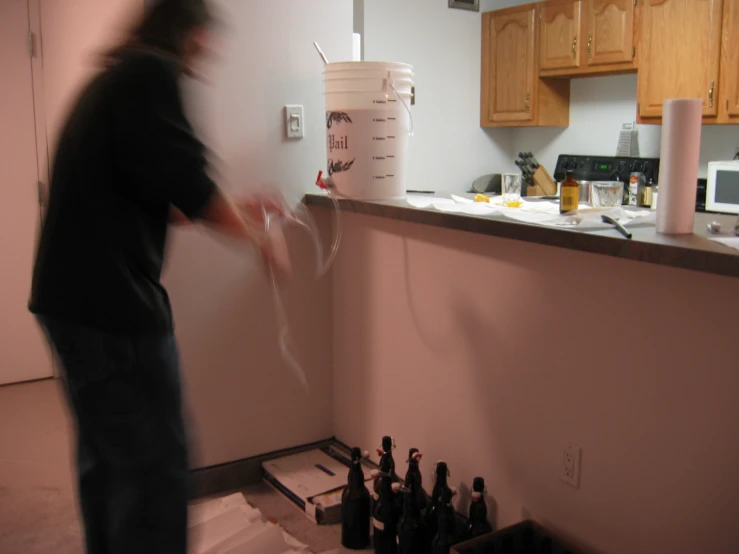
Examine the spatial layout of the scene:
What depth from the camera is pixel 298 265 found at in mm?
2631

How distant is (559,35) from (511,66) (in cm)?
39

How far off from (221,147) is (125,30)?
0.85 meters

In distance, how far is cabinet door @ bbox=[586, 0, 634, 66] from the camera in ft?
12.9

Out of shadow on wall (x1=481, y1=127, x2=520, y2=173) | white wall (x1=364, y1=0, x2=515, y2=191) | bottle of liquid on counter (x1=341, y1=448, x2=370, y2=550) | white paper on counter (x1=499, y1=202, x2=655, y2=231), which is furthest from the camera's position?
shadow on wall (x1=481, y1=127, x2=520, y2=173)

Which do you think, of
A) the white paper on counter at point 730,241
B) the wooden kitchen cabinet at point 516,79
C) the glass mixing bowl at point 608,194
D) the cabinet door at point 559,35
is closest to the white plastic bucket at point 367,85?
the glass mixing bowl at point 608,194

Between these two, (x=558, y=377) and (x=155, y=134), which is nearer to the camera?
(x=155, y=134)

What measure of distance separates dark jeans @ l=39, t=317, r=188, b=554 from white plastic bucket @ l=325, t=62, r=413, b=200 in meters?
1.01

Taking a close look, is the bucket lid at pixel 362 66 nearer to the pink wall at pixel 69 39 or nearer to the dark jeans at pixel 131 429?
the pink wall at pixel 69 39

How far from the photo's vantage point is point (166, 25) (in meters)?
1.49

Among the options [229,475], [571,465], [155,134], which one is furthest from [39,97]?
[571,465]

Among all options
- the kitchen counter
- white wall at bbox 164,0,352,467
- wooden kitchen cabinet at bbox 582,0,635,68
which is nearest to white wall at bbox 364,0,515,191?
wooden kitchen cabinet at bbox 582,0,635,68

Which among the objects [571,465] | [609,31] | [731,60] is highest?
[609,31]

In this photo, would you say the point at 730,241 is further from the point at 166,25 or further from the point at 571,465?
the point at 166,25

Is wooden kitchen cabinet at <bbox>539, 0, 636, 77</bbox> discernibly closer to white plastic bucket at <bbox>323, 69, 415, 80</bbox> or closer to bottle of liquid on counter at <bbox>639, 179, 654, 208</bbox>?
bottle of liquid on counter at <bbox>639, 179, 654, 208</bbox>
